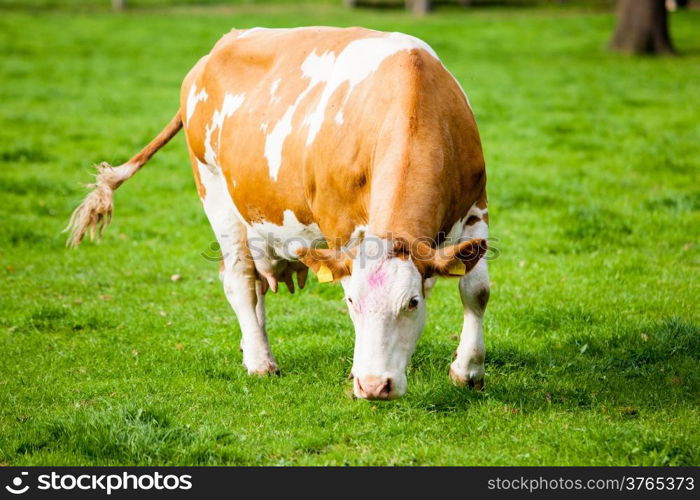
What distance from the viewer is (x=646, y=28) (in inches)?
889

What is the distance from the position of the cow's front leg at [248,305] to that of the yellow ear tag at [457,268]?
209 cm

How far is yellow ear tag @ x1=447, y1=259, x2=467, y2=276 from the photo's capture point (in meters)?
4.85

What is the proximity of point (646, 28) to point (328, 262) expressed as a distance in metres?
19.9

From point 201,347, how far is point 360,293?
2673mm

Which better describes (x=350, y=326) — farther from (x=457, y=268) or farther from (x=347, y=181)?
(x=457, y=268)

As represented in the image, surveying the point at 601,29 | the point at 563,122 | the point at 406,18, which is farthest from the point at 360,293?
the point at 406,18

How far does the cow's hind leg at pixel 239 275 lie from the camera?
21.5 feet

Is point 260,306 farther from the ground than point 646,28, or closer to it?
closer to it

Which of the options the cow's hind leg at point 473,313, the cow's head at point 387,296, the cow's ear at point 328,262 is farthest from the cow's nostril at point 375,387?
the cow's hind leg at point 473,313

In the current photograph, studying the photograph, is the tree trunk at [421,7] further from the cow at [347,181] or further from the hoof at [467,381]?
the hoof at [467,381]

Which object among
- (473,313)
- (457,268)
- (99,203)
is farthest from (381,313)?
(99,203)

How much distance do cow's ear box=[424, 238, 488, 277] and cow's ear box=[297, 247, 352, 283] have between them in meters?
0.44

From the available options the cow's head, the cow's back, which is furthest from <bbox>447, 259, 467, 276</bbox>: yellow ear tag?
the cow's back

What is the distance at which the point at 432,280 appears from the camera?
17.2ft
